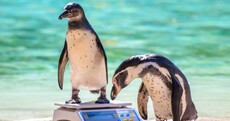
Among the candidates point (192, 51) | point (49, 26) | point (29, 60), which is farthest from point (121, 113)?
point (49, 26)

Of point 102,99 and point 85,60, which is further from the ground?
point 85,60

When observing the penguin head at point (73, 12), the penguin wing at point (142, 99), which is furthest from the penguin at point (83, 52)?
the penguin wing at point (142, 99)

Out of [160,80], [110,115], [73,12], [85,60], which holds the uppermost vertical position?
[73,12]

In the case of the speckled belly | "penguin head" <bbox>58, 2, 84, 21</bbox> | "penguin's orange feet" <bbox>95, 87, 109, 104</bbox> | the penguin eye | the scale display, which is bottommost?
the scale display

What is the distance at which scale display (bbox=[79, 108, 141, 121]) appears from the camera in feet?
17.7

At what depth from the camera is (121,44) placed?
1752 cm

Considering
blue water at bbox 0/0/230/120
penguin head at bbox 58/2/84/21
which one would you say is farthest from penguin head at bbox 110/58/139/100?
blue water at bbox 0/0/230/120

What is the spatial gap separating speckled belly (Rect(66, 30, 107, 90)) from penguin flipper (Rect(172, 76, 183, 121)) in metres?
0.43

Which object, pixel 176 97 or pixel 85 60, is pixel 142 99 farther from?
pixel 85 60

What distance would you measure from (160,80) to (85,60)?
1.51 ft

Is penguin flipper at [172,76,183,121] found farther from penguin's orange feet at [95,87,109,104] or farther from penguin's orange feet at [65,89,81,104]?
penguin's orange feet at [65,89,81,104]

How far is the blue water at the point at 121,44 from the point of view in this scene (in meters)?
8.99

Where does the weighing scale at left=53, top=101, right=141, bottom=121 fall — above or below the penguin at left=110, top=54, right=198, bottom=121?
below

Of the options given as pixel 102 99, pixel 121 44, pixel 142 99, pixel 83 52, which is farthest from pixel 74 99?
pixel 121 44
